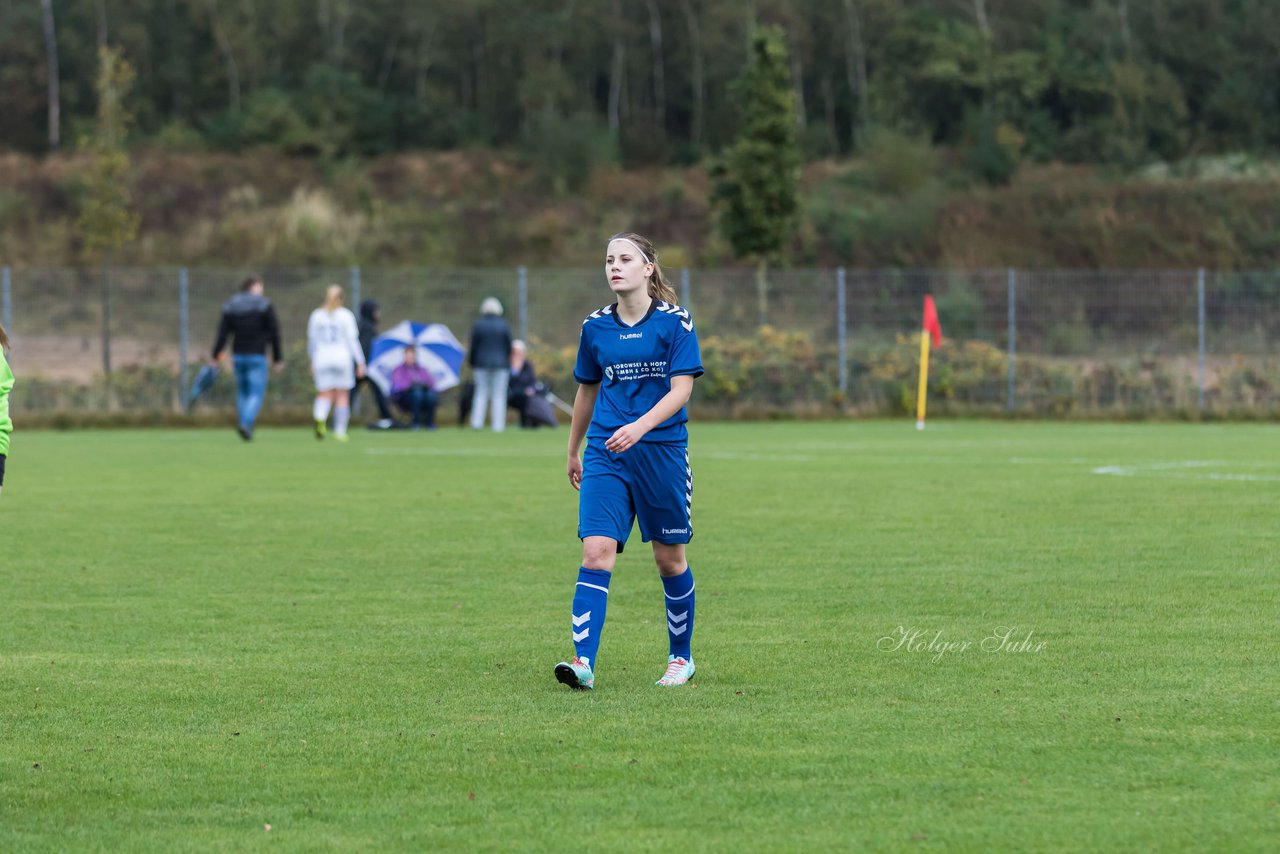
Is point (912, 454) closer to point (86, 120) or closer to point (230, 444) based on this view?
point (230, 444)

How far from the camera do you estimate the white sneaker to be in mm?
7277

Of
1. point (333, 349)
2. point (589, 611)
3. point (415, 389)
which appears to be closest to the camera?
point (589, 611)

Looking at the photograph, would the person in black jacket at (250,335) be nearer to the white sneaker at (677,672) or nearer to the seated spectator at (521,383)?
the seated spectator at (521,383)

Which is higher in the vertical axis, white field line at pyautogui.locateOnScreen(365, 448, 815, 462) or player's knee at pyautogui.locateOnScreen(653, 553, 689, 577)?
player's knee at pyautogui.locateOnScreen(653, 553, 689, 577)

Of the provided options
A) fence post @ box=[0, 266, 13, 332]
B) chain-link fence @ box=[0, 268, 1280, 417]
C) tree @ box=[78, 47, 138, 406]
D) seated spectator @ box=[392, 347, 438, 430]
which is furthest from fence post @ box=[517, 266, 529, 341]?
fence post @ box=[0, 266, 13, 332]

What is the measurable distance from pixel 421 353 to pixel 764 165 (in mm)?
13133

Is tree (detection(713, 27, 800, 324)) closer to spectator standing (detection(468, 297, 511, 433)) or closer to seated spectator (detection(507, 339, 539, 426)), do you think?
seated spectator (detection(507, 339, 539, 426))

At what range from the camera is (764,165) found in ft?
133

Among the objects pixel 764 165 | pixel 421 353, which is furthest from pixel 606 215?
pixel 421 353

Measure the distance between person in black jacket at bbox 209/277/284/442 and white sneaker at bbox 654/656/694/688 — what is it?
56.2ft

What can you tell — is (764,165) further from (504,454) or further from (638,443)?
(638,443)

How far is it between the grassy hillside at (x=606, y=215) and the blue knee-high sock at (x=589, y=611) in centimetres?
4872

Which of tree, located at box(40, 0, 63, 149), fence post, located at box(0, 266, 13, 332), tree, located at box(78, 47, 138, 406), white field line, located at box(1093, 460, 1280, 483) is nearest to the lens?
white field line, located at box(1093, 460, 1280, 483)

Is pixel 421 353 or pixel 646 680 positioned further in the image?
pixel 421 353
